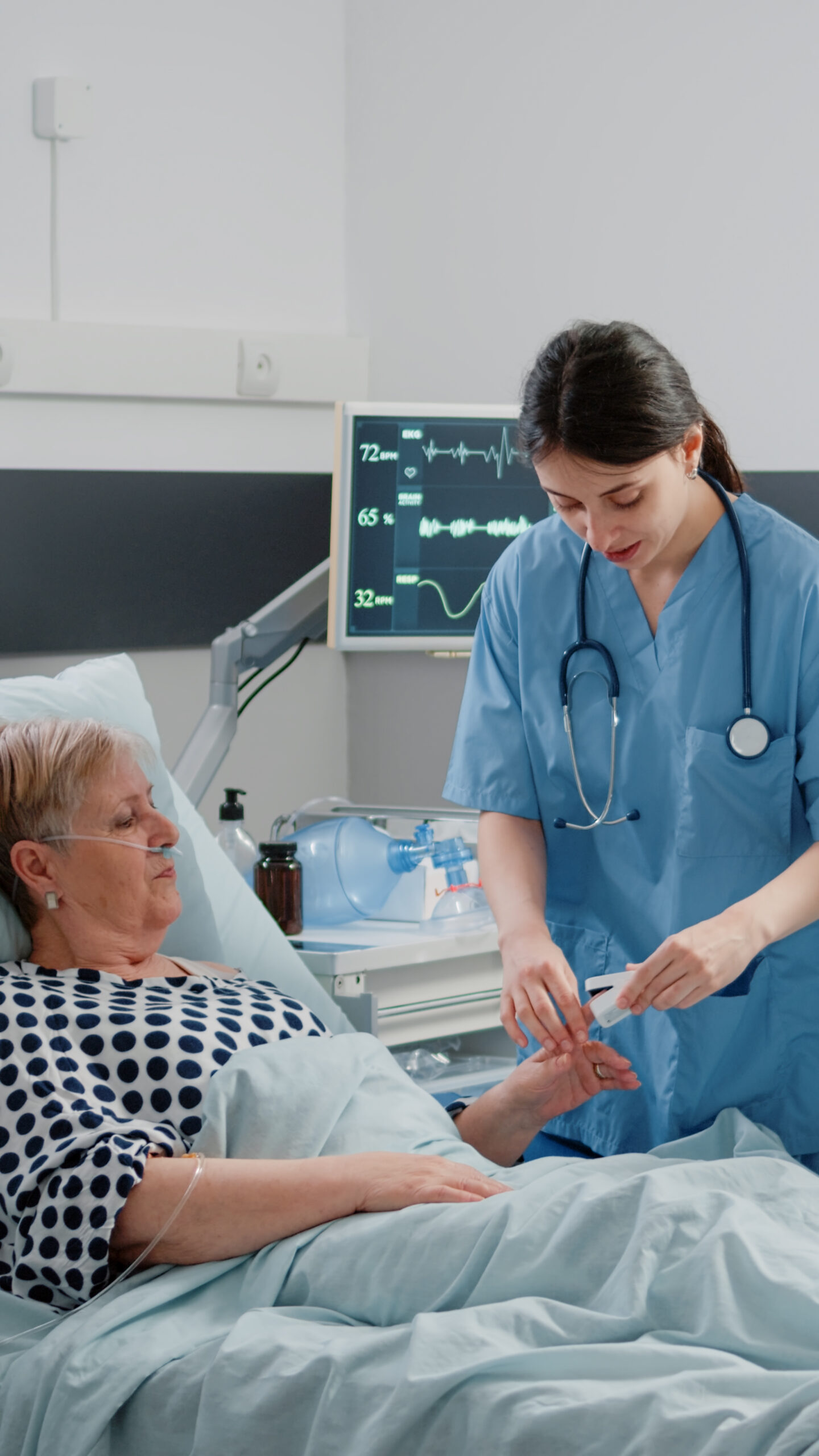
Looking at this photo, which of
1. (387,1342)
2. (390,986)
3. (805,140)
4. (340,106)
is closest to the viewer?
(387,1342)

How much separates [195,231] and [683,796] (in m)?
1.85

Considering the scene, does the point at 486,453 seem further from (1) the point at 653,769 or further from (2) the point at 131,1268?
(2) the point at 131,1268

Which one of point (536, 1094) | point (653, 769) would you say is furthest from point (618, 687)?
point (536, 1094)

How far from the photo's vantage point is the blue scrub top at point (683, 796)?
5.11 feet

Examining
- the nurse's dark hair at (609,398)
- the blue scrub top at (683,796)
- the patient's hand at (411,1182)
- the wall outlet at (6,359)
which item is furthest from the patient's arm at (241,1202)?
the wall outlet at (6,359)

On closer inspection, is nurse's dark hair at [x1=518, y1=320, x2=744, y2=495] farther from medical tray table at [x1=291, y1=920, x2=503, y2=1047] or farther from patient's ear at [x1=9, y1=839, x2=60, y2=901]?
medical tray table at [x1=291, y1=920, x2=503, y2=1047]

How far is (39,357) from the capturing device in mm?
2654

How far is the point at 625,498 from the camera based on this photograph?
1483mm

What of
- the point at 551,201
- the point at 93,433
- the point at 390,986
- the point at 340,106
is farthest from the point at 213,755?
the point at 340,106

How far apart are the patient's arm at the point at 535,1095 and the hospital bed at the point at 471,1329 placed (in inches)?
4.5

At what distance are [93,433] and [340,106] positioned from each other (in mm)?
964

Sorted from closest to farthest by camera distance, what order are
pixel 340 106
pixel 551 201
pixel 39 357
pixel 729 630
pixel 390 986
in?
1. pixel 729 630
2. pixel 390 986
3. pixel 39 357
4. pixel 551 201
5. pixel 340 106

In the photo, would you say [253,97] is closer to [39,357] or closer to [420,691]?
[39,357]

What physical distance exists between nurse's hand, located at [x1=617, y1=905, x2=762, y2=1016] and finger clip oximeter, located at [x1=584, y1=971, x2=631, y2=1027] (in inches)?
1.4
